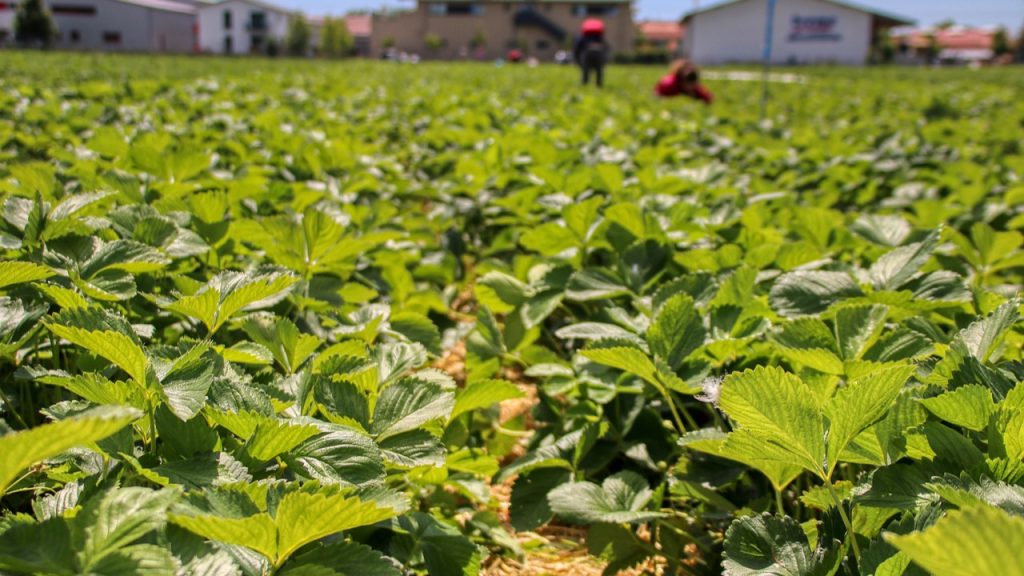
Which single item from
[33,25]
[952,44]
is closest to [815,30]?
[952,44]

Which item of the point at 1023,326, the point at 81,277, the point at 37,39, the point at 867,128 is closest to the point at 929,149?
the point at 867,128

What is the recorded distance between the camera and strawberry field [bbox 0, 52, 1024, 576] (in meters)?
0.76

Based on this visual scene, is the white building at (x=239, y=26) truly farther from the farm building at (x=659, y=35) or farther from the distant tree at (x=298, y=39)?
the farm building at (x=659, y=35)

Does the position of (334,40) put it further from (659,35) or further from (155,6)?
(659,35)

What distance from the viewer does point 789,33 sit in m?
51.0

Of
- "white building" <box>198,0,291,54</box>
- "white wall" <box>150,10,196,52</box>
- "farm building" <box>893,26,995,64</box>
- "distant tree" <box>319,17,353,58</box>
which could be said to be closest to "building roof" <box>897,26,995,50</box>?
"farm building" <box>893,26,995,64</box>

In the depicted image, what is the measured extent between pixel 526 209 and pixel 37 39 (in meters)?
57.5

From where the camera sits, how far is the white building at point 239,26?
68.6 m

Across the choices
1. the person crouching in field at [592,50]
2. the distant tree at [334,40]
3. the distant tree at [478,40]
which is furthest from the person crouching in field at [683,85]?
the distant tree at [334,40]

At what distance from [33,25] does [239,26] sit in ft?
81.9

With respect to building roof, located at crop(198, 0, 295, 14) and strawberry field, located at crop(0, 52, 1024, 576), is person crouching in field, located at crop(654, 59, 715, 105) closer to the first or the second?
strawberry field, located at crop(0, 52, 1024, 576)

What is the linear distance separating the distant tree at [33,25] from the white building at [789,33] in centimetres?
3919

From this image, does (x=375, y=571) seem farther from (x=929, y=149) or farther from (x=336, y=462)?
(x=929, y=149)

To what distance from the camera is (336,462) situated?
891mm
